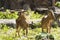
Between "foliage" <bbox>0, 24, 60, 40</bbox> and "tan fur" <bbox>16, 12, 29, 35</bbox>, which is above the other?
"tan fur" <bbox>16, 12, 29, 35</bbox>

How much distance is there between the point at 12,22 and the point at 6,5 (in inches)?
311

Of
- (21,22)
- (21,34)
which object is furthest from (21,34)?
(21,22)

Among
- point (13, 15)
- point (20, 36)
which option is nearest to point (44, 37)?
point (20, 36)

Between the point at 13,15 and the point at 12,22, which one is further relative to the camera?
the point at 13,15

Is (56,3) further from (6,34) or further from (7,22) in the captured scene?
(6,34)

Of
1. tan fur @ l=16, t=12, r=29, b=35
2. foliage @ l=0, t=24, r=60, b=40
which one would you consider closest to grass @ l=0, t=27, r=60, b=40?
foliage @ l=0, t=24, r=60, b=40

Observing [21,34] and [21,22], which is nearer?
[21,22]

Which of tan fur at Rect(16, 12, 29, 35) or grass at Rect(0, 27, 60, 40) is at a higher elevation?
tan fur at Rect(16, 12, 29, 35)

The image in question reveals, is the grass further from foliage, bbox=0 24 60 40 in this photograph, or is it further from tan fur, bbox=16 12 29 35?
tan fur, bbox=16 12 29 35

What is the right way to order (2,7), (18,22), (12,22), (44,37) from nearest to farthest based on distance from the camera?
(44,37) → (18,22) → (12,22) → (2,7)

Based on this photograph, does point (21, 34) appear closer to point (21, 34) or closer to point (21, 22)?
point (21, 34)

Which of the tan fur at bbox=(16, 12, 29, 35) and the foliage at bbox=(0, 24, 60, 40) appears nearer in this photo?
the foliage at bbox=(0, 24, 60, 40)

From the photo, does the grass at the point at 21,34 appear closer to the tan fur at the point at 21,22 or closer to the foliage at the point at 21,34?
the foliage at the point at 21,34

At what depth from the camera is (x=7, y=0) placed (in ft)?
79.4
